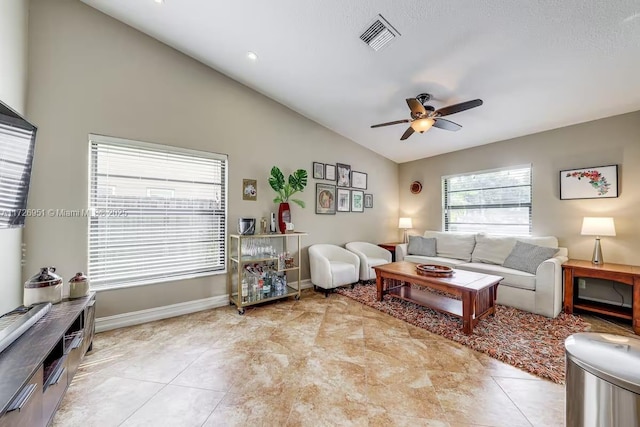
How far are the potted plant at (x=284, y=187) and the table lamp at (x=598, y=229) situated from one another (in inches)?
144

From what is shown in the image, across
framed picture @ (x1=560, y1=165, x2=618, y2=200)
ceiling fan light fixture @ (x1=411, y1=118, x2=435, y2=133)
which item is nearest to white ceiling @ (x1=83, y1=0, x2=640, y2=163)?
ceiling fan light fixture @ (x1=411, y1=118, x2=435, y2=133)

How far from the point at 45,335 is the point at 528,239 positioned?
16.9ft

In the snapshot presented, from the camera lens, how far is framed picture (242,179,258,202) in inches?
138

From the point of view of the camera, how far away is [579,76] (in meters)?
2.57

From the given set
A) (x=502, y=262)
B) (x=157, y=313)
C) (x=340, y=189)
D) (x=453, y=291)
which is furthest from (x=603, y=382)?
(x=340, y=189)

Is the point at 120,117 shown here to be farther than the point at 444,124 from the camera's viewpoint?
No

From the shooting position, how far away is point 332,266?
3.78m

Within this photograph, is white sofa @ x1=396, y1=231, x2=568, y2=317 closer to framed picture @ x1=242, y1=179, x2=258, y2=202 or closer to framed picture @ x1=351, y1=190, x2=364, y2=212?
framed picture @ x1=351, y1=190, x2=364, y2=212

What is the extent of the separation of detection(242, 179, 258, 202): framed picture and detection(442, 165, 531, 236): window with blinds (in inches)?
145

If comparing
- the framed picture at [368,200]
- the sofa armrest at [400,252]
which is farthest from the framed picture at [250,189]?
the sofa armrest at [400,252]

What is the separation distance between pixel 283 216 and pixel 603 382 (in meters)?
3.17

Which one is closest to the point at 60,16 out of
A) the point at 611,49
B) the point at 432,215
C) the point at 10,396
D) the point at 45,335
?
the point at 45,335

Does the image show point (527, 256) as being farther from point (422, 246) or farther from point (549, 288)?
point (422, 246)

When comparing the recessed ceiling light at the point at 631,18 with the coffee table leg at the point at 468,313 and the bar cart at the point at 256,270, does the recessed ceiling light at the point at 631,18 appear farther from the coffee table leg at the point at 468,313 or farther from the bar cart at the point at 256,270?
the bar cart at the point at 256,270
